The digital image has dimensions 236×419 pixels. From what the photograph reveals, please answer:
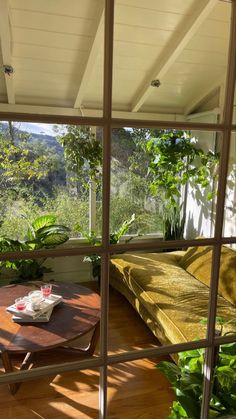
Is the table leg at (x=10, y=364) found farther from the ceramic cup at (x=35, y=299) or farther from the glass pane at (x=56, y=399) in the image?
the ceramic cup at (x=35, y=299)

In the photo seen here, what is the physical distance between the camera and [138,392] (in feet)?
7.53

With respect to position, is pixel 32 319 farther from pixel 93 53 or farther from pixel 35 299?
pixel 93 53

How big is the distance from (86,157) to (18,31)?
1409mm

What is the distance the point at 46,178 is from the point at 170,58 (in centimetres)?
190

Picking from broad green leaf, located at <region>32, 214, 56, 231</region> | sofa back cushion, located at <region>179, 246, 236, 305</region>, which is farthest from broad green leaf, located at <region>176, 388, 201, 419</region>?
broad green leaf, located at <region>32, 214, 56, 231</region>

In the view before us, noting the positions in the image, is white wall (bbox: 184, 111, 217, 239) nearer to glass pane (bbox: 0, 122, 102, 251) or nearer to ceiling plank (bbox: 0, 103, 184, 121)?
ceiling plank (bbox: 0, 103, 184, 121)

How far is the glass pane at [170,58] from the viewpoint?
8.34 ft

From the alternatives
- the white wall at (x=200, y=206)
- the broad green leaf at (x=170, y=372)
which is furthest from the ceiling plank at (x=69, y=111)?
the broad green leaf at (x=170, y=372)

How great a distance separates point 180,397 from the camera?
1054 millimetres

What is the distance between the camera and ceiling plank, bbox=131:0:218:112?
245cm

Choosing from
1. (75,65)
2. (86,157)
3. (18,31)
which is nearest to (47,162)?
(86,157)

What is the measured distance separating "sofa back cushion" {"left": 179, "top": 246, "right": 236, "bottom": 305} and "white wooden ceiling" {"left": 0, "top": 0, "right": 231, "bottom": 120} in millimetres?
1811

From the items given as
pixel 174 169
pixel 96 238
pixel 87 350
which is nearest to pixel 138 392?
pixel 87 350

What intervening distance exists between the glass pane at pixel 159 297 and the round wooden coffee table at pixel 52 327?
0.43 meters
